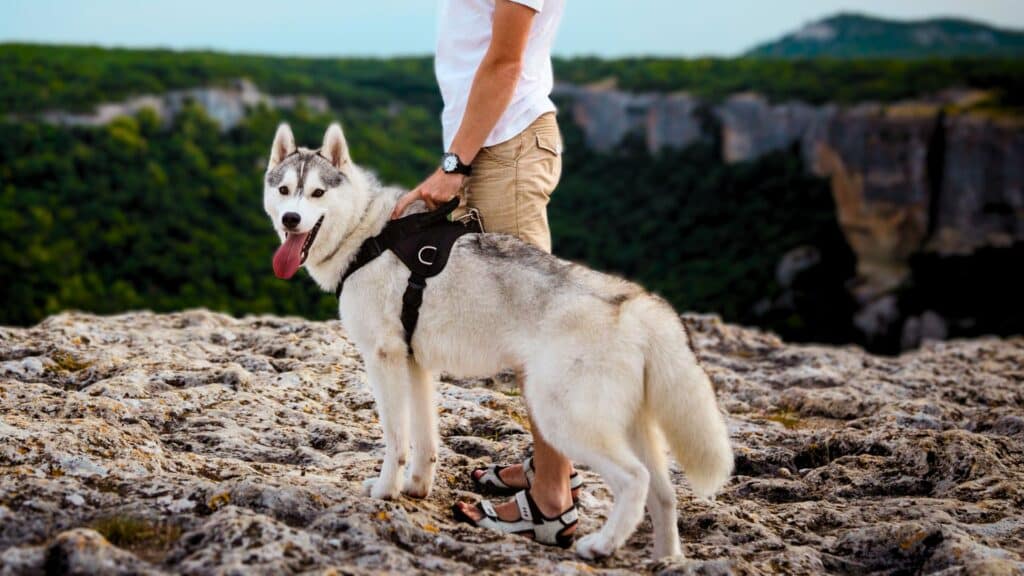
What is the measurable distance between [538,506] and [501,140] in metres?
2.16

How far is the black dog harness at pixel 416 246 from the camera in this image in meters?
5.64

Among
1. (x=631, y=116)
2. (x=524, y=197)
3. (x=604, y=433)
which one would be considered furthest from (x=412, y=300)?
(x=631, y=116)

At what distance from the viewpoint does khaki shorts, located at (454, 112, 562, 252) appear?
5.81 m

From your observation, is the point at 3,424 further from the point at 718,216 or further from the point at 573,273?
the point at 718,216

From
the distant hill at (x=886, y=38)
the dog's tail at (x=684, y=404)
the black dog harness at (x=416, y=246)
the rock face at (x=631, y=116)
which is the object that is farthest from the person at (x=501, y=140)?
the distant hill at (x=886, y=38)

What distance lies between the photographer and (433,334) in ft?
18.5

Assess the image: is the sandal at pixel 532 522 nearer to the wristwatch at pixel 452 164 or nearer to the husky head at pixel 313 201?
the husky head at pixel 313 201

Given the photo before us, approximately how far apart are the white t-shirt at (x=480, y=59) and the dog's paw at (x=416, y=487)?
2.06 m

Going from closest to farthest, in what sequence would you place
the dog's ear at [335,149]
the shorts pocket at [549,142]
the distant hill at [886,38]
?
the shorts pocket at [549,142] < the dog's ear at [335,149] < the distant hill at [886,38]

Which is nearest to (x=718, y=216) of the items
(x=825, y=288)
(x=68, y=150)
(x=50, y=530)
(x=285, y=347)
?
(x=825, y=288)

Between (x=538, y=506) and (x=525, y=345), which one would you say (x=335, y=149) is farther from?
(x=538, y=506)

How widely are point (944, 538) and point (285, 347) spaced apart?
19.9ft

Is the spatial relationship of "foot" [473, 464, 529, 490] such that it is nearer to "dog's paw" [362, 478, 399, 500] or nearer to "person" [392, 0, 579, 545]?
"person" [392, 0, 579, 545]

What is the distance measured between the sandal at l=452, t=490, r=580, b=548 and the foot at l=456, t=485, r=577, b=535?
0.6 inches
